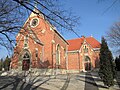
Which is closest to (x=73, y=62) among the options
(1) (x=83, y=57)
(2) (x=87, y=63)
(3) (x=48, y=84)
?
(1) (x=83, y=57)

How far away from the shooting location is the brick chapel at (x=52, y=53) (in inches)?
1198

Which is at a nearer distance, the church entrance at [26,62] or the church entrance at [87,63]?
the church entrance at [26,62]

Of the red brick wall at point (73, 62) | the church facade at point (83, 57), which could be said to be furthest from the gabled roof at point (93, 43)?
the red brick wall at point (73, 62)

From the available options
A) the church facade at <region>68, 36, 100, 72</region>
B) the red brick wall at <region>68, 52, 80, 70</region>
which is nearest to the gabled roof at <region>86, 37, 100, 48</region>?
the church facade at <region>68, 36, 100, 72</region>

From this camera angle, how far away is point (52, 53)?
31.7 metres

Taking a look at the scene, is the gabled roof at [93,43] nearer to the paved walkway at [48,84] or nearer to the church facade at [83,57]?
the church facade at [83,57]

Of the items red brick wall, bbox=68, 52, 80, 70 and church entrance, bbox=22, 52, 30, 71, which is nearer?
church entrance, bbox=22, 52, 30, 71

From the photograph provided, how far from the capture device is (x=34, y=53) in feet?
101

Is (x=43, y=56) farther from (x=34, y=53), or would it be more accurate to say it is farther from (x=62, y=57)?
(x=62, y=57)

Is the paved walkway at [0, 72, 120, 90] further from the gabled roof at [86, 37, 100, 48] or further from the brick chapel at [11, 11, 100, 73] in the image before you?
the gabled roof at [86, 37, 100, 48]

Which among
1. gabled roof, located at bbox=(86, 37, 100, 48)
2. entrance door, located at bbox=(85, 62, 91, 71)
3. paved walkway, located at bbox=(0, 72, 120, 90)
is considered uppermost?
gabled roof, located at bbox=(86, 37, 100, 48)

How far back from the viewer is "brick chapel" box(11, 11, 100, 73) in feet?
99.9

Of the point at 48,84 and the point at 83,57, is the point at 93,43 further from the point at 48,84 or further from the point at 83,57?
the point at 48,84

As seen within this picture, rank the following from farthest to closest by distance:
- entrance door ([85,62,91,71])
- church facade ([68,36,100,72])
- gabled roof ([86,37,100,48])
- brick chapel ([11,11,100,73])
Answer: gabled roof ([86,37,100,48]) → entrance door ([85,62,91,71]) → church facade ([68,36,100,72]) → brick chapel ([11,11,100,73])
